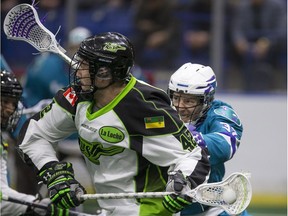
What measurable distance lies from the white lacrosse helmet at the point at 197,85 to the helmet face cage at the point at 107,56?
0.63 m

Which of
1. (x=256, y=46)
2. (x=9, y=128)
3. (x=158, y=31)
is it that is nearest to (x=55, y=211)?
(x=9, y=128)

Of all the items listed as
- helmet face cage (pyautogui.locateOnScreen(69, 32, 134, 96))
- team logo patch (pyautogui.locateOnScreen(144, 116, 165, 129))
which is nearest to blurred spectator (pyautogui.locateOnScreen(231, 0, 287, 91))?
helmet face cage (pyautogui.locateOnScreen(69, 32, 134, 96))

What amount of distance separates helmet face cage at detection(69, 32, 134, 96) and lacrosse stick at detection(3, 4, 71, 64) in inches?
18.3

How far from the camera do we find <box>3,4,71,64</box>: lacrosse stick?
607 cm

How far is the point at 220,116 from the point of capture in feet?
20.1

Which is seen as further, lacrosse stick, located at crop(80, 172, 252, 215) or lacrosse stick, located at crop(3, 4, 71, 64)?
lacrosse stick, located at crop(3, 4, 71, 64)

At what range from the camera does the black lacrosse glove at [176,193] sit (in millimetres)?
5395

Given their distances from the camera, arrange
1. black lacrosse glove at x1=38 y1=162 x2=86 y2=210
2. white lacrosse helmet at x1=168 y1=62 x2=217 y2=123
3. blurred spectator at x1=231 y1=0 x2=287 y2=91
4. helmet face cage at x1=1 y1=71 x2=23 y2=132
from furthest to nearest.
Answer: blurred spectator at x1=231 y1=0 x2=287 y2=91, helmet face cage at x1=1 y1=71 x2=23 y2=132, white lacrosse helmet at x1=168 y1=62 x2=217 y2=123, black lacrosse glove at x1=38 y1=162 x2=86 y2=210

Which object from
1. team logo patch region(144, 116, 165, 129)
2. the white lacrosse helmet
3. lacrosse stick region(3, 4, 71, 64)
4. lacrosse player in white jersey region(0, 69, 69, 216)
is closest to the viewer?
team logo patch region(144, 116, 165, 129)

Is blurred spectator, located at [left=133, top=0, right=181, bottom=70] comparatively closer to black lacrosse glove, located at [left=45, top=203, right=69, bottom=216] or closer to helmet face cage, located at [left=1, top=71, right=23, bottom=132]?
helmet face cage, located at [left=1, top=71, right=23, bottom=132]

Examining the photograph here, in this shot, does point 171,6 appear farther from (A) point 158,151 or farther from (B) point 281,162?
(A) point 158,151

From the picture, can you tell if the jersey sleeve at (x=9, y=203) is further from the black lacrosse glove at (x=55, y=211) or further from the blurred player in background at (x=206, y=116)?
the blurred player in background at (x=206, y=116)

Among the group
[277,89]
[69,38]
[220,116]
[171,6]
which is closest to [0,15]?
[69,38]

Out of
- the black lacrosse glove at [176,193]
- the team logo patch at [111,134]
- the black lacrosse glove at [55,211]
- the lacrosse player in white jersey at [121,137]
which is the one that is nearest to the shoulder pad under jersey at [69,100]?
the lacrosse player in white jersey at [121,137]
